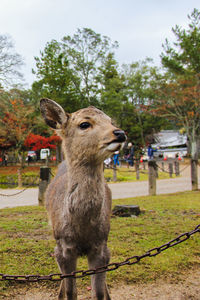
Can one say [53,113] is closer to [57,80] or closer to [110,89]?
[57,80]

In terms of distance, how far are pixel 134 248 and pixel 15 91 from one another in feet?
72.0

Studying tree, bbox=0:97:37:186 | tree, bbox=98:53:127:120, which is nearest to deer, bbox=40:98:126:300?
tree, bbox=0:97:37:186

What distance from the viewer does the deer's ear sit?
2476 mm

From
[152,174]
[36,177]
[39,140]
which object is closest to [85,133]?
[152,174]

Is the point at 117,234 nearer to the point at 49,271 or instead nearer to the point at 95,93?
the point at 49,271

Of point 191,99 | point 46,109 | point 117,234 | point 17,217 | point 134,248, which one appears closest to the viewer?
point 46,109

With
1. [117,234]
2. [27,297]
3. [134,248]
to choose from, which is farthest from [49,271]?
[117,234]

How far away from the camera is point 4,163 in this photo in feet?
97.0

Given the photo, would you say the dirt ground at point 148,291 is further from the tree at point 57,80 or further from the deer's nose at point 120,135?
the tree at point 57,80

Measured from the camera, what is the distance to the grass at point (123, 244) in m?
3.64

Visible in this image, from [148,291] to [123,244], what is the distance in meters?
1.47

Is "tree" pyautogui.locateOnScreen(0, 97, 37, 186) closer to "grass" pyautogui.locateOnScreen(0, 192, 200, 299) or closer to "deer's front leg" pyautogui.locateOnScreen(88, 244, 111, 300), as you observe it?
"grass" pyautogui.locateOnScreen(0, 192, 200, 299)

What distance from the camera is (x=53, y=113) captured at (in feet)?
8.36

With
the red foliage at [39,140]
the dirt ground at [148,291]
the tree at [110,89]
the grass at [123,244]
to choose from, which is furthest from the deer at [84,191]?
the tree at [110,89]
